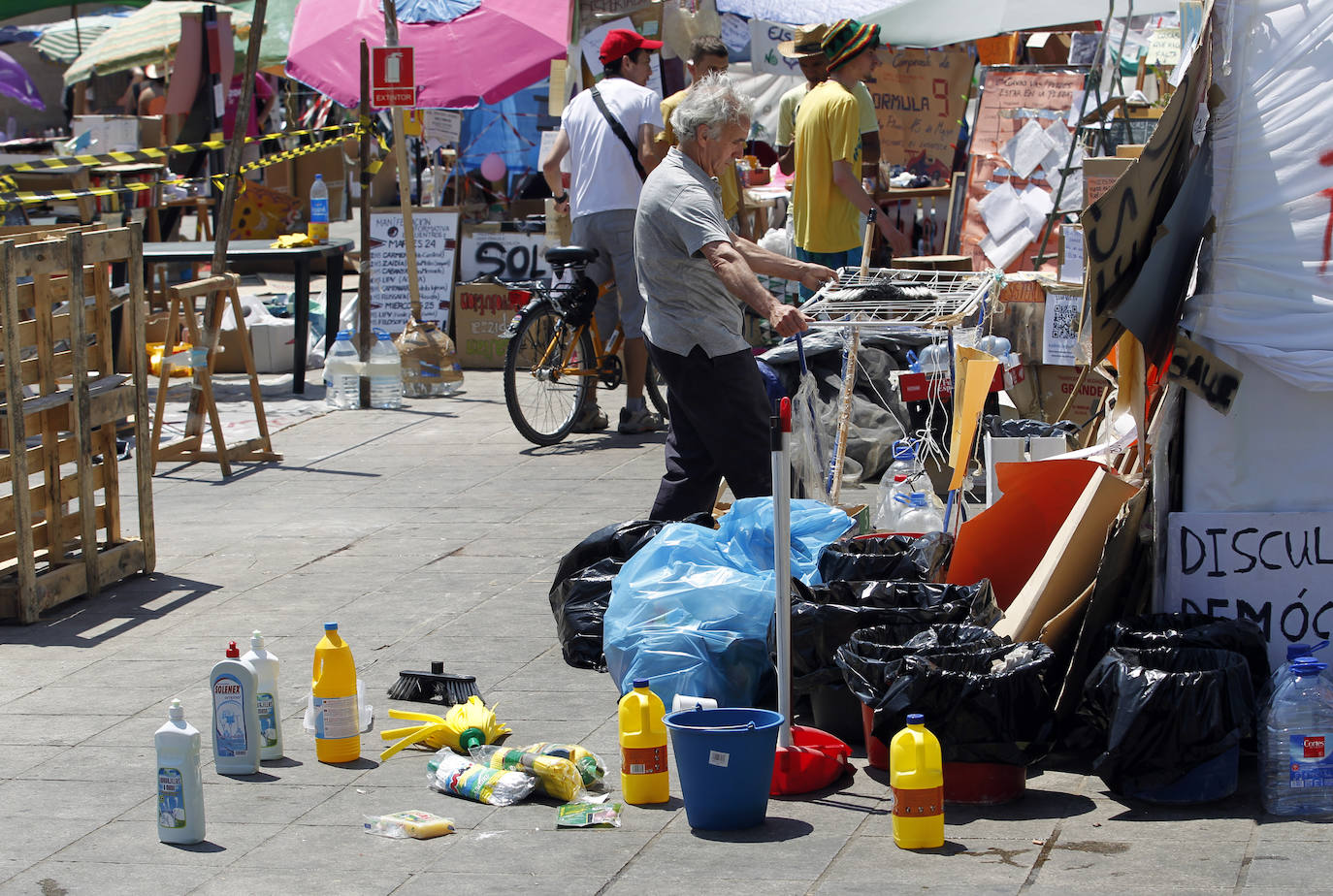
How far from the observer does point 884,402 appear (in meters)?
8.75

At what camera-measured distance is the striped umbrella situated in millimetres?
27719

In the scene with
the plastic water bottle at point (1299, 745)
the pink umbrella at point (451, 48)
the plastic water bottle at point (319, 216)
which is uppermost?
the pink umbrella at point (451, 48)

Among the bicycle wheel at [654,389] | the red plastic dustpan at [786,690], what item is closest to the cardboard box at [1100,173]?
the red plastic dustpan at [786,690]

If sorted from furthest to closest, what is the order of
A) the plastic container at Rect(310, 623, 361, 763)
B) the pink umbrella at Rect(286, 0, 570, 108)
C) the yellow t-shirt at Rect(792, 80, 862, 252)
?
the pink umbrella at Rect(286, 0, 570, 108) < the yellow t-shirt at Rect(792, 80, 862, 252) < the plastic container at Rect(310, 623, 361, 763)

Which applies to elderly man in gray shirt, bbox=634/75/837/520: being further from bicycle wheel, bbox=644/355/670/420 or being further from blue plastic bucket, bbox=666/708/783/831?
bicycle wheel, bbox=644/355/670/420

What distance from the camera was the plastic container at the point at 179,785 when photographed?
4270mm

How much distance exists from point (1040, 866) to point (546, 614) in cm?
289

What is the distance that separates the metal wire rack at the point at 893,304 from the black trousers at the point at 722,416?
1.23ft

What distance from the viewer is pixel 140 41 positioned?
21.5m

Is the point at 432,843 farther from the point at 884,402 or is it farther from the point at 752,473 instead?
the point at 884,402

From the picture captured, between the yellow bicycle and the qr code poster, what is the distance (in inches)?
92.7

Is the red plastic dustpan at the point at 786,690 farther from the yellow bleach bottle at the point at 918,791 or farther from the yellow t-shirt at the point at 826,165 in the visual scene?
the yellow t-shirt at the point at 826,165

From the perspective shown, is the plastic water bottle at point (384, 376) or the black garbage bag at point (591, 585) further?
the plastic water bottle at point (384, 376)

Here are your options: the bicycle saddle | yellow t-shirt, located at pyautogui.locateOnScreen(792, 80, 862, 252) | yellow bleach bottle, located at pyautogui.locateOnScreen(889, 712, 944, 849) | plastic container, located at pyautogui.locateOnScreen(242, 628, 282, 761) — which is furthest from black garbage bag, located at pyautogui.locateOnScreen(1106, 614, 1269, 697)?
the bicycle saddle
